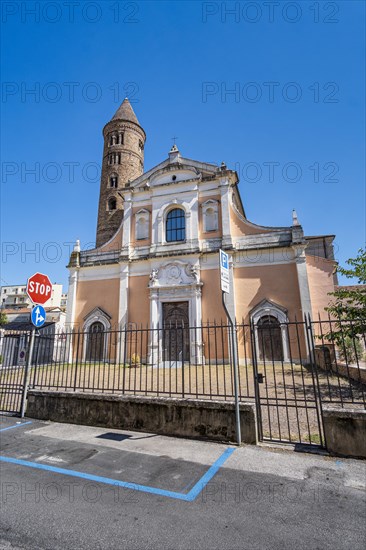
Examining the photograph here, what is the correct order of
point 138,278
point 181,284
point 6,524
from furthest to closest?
1. point 138,278
2. point 181,284
3. point 6,524

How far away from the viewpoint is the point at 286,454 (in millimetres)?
4594

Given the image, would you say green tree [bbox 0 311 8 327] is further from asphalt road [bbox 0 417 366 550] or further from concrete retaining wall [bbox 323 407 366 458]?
concrete retaining wall [bbox 323 407 366 458]

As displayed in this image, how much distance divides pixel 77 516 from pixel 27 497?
32.0 inches

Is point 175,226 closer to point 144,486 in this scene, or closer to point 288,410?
point 288,410

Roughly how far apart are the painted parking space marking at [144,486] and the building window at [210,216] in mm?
16150

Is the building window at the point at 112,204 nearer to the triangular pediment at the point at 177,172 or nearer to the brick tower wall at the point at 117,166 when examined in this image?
the brick tower wall at the point at 117,166

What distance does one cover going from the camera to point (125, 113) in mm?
28656

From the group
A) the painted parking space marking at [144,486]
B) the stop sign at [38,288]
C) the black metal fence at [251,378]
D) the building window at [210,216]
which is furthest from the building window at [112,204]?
the painted parking space marking at [144,486]

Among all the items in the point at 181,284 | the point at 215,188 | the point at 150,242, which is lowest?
the point at 181,284

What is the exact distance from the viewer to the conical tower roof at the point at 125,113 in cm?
2803

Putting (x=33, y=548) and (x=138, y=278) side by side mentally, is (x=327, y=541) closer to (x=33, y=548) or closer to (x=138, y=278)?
(x=33, y=548)

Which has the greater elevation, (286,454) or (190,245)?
(190,245)

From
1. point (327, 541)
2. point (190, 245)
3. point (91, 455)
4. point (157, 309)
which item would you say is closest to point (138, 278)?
point (157, 309)

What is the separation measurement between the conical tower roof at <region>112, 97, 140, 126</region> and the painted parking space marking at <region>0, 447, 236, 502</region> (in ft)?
96.5
